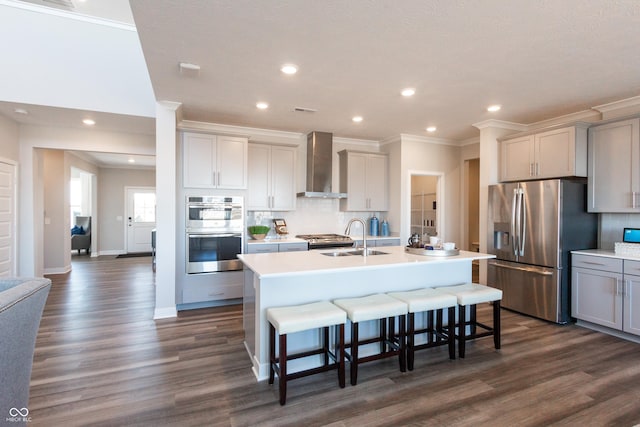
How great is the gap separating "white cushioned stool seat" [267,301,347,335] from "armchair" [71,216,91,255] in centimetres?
876

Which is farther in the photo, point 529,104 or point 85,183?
point 85,183

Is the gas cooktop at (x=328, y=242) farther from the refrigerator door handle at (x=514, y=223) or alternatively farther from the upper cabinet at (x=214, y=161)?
the refrigerator door handle at (x=514, y=223)

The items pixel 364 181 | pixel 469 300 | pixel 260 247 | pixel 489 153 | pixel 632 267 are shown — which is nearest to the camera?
pixel 469 300

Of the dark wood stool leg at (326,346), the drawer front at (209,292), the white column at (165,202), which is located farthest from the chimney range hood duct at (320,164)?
A: the dark wood stool leg at (326,346)

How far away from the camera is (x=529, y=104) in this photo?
385 cm

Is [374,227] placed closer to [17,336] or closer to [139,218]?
[17,336]

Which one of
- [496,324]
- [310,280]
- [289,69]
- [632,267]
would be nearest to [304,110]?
[289,69]

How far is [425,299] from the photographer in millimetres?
2656

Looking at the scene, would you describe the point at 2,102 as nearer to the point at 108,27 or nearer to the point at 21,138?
the point at 21,138

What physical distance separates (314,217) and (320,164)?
0.95m

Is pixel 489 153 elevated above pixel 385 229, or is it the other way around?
pixel 489 153

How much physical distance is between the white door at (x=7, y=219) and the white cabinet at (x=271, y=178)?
11.1 ft

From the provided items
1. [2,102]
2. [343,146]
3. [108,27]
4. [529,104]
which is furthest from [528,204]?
[2,102]

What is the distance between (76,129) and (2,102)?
1192 millimetres
